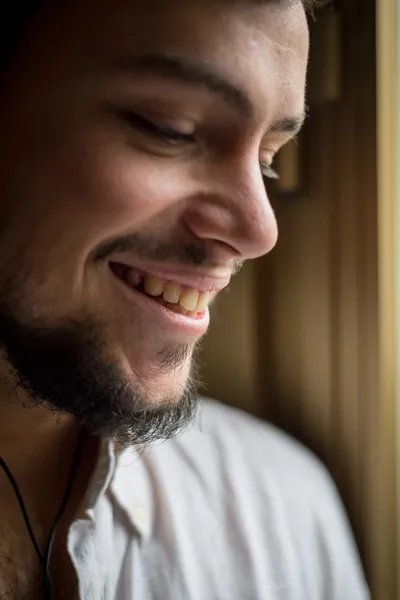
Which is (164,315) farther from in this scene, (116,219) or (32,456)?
(32,456)

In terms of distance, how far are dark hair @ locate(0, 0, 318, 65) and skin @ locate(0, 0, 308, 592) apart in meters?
0.01

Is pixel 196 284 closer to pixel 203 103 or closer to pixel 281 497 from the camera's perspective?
pixel 203 103

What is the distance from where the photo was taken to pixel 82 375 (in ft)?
2.21

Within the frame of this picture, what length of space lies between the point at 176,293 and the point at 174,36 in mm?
259

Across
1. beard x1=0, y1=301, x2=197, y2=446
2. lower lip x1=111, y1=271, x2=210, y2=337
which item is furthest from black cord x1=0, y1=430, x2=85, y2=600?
lower lip x1=111, y1=271, x2=210, y2=337

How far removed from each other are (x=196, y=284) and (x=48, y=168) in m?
0.20

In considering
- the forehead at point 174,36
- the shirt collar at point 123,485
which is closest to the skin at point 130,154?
the forehead at point 174,36

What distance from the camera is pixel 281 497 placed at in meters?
0.95

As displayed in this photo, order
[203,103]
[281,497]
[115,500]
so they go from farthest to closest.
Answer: [281,497] < [115,500] < [203,103]

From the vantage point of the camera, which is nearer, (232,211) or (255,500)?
(232,211)

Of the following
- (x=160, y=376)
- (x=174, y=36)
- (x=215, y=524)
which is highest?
(x=174, y=36)

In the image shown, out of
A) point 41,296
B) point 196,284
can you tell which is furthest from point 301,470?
point 41,296

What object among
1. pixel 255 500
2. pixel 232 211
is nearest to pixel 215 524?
pixel 255 500

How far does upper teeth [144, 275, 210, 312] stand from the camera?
0.69 metres
